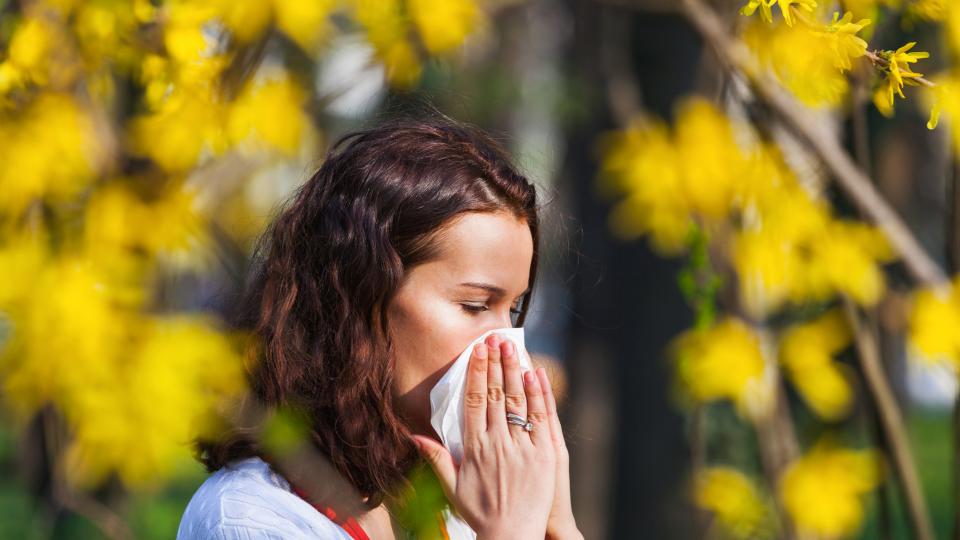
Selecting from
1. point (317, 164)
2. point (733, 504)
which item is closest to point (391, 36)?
point (317, 164)

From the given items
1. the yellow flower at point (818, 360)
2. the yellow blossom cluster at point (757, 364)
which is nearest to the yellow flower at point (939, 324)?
the yellow blossom cluster at point (757, 364)

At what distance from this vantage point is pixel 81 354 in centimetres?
255

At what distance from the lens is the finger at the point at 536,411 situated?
6.20 ft

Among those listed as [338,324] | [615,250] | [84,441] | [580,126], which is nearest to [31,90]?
[84,441]

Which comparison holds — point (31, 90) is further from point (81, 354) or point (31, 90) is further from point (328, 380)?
point (328, 380)

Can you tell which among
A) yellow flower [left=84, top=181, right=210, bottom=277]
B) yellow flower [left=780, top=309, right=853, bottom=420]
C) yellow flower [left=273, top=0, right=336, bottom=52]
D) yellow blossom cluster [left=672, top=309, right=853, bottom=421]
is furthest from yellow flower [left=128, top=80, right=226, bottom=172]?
yellow flower [left=780, top=309, right=853, bottom=420]

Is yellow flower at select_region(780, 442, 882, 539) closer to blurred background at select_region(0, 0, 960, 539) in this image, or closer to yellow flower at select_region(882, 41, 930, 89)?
blurred background at select_region(0, 0, 960, 539)

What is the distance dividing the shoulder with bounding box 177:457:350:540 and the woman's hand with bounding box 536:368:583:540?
1.16ft

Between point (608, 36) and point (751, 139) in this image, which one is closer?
point (751, 139)

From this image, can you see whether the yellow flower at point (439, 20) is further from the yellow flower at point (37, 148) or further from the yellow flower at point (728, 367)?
the yellow flower at point (728, 367)

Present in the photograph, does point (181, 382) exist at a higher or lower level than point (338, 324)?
lower

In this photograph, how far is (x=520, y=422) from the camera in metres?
1.88

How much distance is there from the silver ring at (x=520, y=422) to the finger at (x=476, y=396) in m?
0.04

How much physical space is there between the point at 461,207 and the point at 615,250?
3.50 metres
